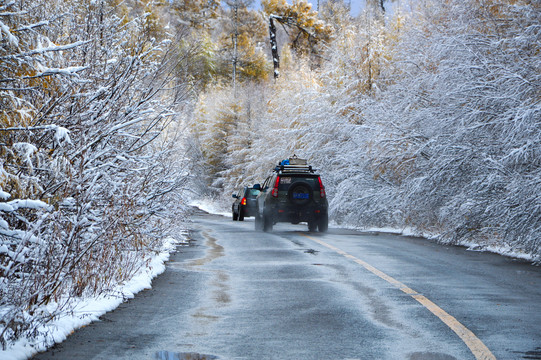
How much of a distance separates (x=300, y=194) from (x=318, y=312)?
46.8ft

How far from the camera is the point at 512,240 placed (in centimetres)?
1452

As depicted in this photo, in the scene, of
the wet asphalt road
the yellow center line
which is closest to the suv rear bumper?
the wet asphalt road

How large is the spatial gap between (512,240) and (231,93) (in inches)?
1774

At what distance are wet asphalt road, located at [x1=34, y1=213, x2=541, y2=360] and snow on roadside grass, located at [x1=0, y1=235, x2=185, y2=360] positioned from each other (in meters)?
0.11

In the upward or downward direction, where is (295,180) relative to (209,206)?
upward

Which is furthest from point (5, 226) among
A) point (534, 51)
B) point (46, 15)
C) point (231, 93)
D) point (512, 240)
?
point (231, 93)

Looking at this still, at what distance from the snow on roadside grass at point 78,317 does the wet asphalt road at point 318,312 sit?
11cm

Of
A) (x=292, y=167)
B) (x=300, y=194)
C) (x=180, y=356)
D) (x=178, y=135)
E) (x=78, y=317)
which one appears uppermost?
(x=178, y=135)

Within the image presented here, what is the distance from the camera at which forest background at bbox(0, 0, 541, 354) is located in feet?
20.9

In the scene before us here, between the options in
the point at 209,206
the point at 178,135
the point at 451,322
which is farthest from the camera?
the point at 209,206

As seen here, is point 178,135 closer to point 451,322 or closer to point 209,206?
point 451,322

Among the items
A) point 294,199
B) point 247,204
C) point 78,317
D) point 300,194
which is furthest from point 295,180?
point 78,317

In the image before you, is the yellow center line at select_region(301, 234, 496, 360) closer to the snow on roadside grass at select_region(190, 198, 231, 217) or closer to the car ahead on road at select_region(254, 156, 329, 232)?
the car ahead on road at select_region(254, 156, 329, 232)

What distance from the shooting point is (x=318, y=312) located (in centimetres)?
769
